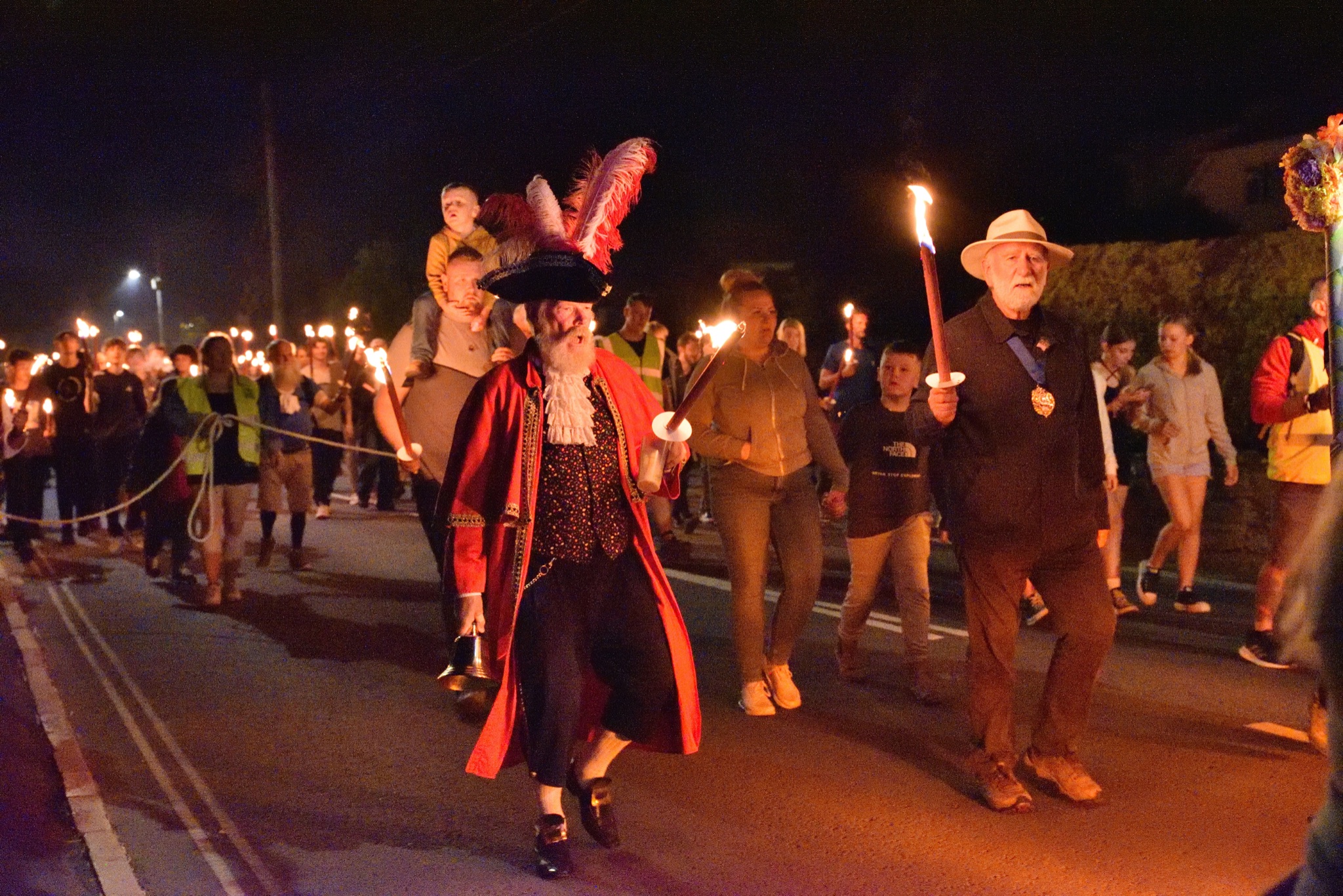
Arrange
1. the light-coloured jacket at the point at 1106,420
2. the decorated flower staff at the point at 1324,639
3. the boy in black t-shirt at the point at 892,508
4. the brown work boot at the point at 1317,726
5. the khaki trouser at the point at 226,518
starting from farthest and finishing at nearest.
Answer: the khaki trouser at the point at 226,518 < the light-coloured jacket at the point at 1106,420 < the boy in black t-shirt at the point at 892,508 < the brown work boot at the point at 1317,726 < the decorated flower staff at the point at 1324,639

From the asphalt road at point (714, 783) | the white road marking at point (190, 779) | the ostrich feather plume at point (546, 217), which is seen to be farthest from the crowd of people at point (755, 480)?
the white road marking at point (190, 779)

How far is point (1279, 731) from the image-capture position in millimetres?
6301

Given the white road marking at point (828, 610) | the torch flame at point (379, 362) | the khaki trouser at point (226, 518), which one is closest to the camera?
the torch flame at point (379, 362)

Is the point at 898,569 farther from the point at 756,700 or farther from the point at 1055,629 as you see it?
the point at 1055,629

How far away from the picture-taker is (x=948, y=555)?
478 inches

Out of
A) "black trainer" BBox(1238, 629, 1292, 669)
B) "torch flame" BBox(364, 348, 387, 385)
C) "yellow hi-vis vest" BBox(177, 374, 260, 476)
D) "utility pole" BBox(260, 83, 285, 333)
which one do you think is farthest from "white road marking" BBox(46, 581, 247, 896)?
"utility pole" BBox(260, 83, 285, 333)

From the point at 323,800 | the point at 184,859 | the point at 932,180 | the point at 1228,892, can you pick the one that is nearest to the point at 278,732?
the point at 323,800

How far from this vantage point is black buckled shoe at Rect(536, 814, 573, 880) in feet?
15.4

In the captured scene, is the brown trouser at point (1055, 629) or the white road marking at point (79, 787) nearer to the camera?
the white road marking at point (79, 787)

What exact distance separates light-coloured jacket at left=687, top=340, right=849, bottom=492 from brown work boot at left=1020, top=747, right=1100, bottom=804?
6.22ft

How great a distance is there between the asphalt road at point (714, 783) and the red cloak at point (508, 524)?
0.47 metres

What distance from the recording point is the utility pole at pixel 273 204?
23562mm

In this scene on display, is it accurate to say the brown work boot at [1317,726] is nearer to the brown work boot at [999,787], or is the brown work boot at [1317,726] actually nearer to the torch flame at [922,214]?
the brown work boot at [999,787]

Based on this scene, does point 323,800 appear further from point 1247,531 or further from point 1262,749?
point 1247,531
